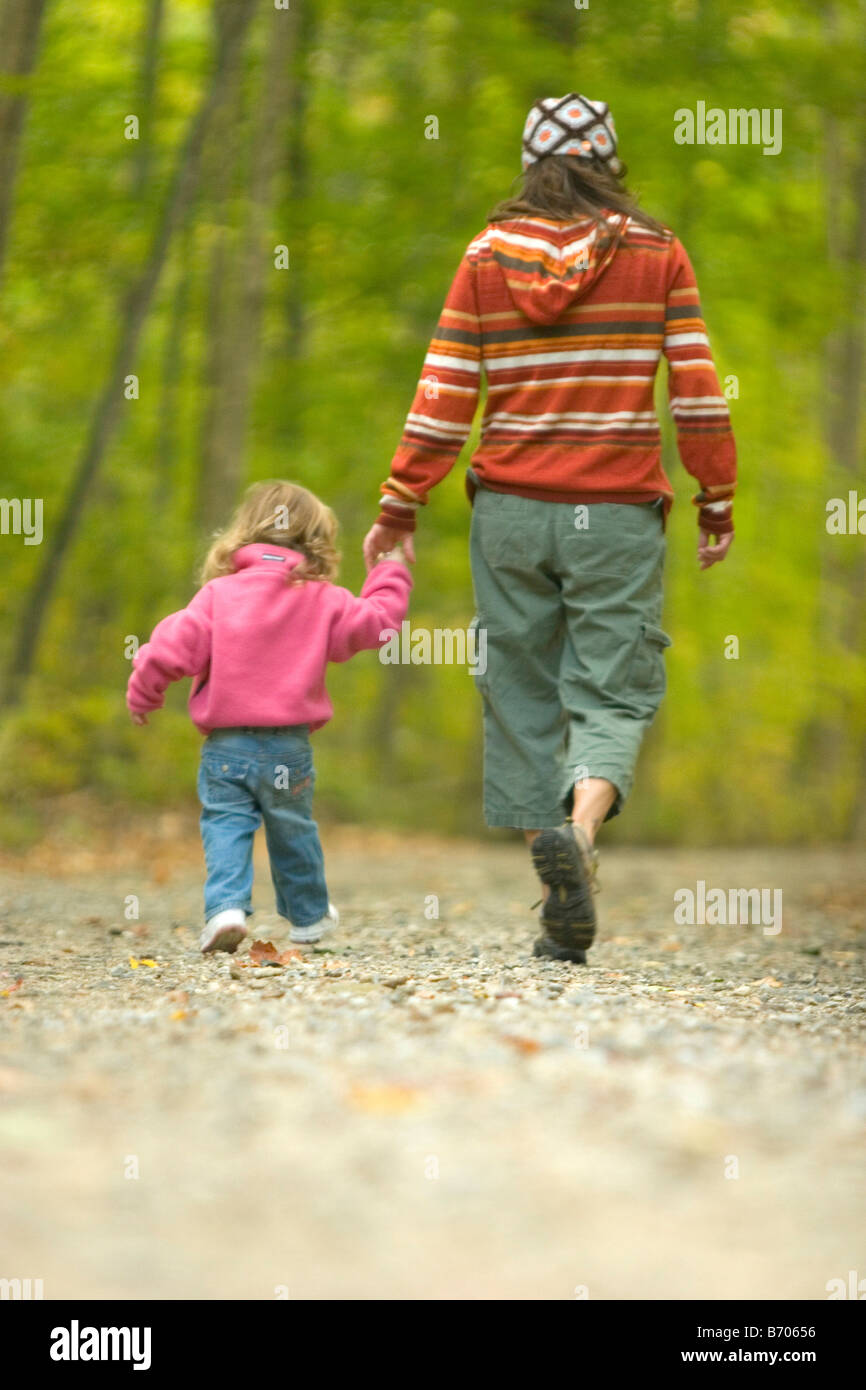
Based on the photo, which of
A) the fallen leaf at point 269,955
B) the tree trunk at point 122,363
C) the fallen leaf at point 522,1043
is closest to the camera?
the fallen leaf at point 522,1043

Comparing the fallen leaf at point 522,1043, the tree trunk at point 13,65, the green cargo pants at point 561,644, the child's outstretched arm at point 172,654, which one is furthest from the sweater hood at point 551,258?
the tree trunk at point 13,65

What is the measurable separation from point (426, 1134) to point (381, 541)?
101 inches

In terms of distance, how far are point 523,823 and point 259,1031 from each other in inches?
63.7

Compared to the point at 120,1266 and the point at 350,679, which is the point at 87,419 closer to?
the point at 350,679

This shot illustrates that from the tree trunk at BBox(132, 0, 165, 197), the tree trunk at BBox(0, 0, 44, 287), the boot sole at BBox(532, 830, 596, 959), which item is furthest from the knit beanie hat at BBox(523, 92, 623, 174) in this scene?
the tree trunk at BBox(132, 0, 165, 197)

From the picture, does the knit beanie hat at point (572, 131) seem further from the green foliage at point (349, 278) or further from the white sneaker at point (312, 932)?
the green foliage at point (349, 278)

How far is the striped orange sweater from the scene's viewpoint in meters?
4.44

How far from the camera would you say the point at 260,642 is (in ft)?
15.0

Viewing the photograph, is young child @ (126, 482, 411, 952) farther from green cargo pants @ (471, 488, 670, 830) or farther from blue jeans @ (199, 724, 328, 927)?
green cargo pants @ (471, 488, 670, 830)

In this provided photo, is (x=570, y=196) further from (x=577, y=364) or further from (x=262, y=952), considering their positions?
(x=262, y=952)

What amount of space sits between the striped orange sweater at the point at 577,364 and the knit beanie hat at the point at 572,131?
0.25m

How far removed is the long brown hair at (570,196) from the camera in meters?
4.48

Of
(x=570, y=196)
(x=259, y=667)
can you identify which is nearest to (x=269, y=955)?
(x=259, y=667)

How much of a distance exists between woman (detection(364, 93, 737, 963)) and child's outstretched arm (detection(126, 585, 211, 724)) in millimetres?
585
